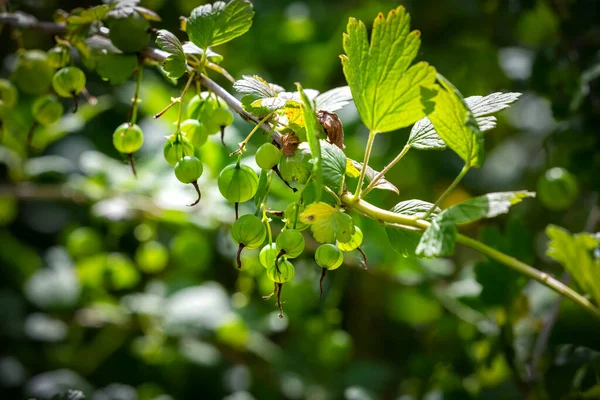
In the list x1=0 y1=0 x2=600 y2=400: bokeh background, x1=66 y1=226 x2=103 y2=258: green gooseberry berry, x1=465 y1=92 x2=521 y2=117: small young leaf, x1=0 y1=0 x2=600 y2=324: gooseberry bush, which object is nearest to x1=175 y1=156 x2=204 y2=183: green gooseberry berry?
x1=0 y1=0 x2=600 y2=324: gooseberry bush

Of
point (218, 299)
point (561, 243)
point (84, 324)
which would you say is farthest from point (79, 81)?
point (84, 324)

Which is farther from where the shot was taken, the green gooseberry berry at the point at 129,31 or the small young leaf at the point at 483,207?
the green gooseberry berry at the point at 129,31

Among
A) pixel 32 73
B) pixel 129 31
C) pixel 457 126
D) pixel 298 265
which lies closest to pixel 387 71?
pixel 457 126

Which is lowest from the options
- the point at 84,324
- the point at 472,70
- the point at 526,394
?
the point at 84,324

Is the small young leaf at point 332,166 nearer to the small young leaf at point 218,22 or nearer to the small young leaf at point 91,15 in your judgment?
the small young leaf at point 218,22

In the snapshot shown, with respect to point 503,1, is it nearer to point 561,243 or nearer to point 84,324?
point 561,243

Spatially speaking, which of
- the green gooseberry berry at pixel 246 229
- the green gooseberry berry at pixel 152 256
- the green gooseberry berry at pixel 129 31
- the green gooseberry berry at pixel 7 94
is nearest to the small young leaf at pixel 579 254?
the green gooseberry berry at pixel 246 229
